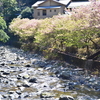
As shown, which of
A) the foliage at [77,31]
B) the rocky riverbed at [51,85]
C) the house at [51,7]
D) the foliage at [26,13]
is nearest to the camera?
the rocky riverbed at [51,85]

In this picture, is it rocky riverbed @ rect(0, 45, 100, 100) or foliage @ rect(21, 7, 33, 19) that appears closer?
rocky riverbed @ rect(0, 45, 100, 100)

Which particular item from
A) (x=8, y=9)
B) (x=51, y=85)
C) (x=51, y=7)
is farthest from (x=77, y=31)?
(x=8, y=9)

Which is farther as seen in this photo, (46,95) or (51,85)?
(51,85)

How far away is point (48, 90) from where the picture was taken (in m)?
12.7

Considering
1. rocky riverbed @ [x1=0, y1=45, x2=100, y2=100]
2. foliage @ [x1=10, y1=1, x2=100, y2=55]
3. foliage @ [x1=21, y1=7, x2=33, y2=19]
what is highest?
foliage @ [x1=21, y1=7, x2=33, y2=19]

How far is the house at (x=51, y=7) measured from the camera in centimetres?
4434

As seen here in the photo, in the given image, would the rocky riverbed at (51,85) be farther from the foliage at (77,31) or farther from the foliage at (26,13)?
the foliage at (26,13)

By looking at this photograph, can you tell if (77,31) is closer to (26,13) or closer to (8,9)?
(26,13)

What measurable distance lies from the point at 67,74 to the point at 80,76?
1135 mm

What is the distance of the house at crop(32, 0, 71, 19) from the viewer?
1746 inches

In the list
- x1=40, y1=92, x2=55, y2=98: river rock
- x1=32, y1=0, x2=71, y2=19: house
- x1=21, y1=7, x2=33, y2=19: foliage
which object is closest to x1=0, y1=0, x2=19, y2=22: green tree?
x1=21, y1=7, x2=33, y2=19: foliage

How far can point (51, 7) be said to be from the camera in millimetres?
44719

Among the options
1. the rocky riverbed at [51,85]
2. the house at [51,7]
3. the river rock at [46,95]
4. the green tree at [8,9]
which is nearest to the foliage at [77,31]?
the rocky riverbed at [51,85]

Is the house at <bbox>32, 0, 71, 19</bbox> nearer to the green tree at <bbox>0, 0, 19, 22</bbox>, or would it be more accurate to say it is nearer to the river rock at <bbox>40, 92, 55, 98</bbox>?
the green tree at <bbox>0, 0, 19, 22</bbox>
